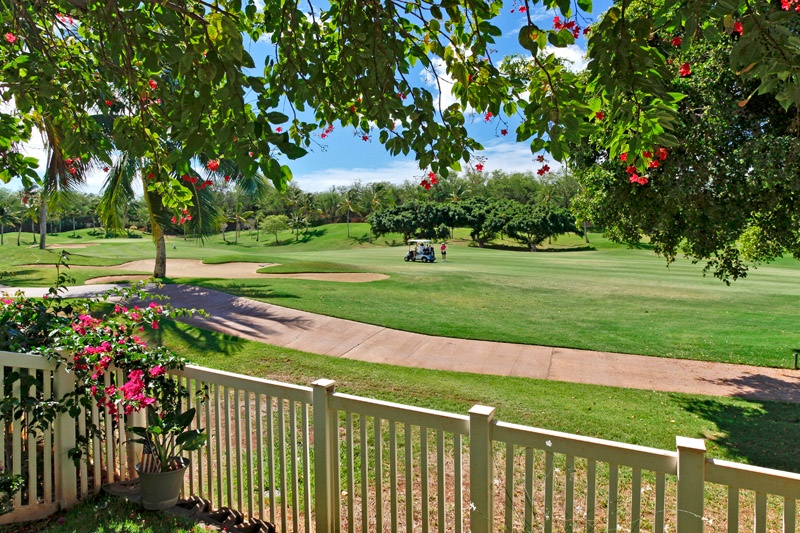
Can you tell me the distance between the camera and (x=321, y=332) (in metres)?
10.0

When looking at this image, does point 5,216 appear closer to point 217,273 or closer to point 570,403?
point 217,273

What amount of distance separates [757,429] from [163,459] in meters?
6.69

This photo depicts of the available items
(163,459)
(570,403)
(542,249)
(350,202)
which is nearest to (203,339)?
(163,459)

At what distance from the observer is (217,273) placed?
72.6ft

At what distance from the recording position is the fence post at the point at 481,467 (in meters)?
2.61

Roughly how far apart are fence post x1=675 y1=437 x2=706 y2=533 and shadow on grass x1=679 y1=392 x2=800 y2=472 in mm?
4021

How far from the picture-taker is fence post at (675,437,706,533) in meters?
2.14

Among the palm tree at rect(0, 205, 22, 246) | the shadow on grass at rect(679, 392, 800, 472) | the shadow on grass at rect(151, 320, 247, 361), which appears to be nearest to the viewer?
the shadow on grass at rect(679, 392, 800, 472)

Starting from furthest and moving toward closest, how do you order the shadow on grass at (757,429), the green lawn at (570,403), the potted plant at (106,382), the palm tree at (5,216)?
the palm tree at (5,216)
the green lawn at (570,403)
the shadow on grass at (757,429)
the potted plant at (106,382)

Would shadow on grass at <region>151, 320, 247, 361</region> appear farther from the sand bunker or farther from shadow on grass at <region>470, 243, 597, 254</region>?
shadow on grass at <region>470, 243, 597, 254</region>

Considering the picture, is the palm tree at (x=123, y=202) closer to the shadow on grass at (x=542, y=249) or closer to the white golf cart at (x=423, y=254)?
the white golf cart at (x=423, y=254)

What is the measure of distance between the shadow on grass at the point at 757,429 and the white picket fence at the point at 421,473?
3.75 feet

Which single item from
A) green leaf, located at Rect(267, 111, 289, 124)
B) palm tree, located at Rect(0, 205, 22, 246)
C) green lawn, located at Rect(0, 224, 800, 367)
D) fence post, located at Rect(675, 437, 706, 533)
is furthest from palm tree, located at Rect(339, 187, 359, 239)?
fence post, located at Rect(675, 437, 706, 533)

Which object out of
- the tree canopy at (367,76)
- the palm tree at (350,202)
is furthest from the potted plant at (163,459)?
the palm tree at (350,202)
